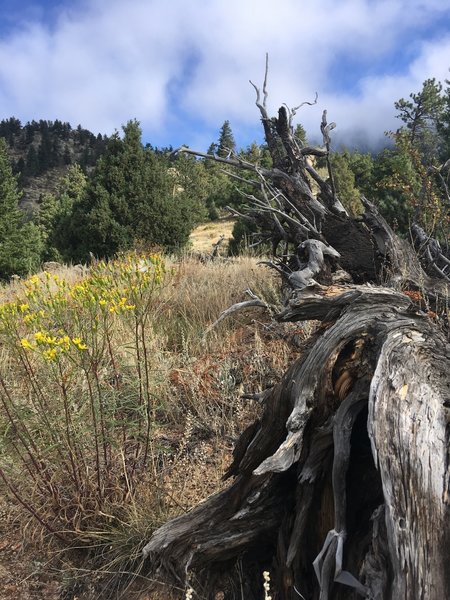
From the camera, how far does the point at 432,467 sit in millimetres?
1445

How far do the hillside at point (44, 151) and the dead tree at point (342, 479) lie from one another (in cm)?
7852

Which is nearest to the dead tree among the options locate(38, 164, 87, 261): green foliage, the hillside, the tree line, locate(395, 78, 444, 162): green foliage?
the tree line

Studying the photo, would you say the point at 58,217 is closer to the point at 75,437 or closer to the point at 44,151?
the point at 75,437

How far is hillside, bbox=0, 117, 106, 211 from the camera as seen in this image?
3312 inches

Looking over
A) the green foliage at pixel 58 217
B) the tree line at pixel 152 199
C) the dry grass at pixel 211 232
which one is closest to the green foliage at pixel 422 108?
the tree line at pixel 152 199

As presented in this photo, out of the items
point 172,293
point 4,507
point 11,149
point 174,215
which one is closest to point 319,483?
point 4,507

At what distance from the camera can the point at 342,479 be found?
166cm

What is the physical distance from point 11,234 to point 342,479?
2257 centimetres

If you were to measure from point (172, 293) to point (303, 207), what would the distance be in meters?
2.08

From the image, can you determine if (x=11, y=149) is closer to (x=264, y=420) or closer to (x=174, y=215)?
(x=174, y=215)

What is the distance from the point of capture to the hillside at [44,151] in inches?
3312

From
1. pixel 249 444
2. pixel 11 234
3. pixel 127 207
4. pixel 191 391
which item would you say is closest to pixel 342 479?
pixel 249 444

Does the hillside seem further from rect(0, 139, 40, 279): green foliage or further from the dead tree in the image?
the dead tree

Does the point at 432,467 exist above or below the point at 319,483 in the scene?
above
